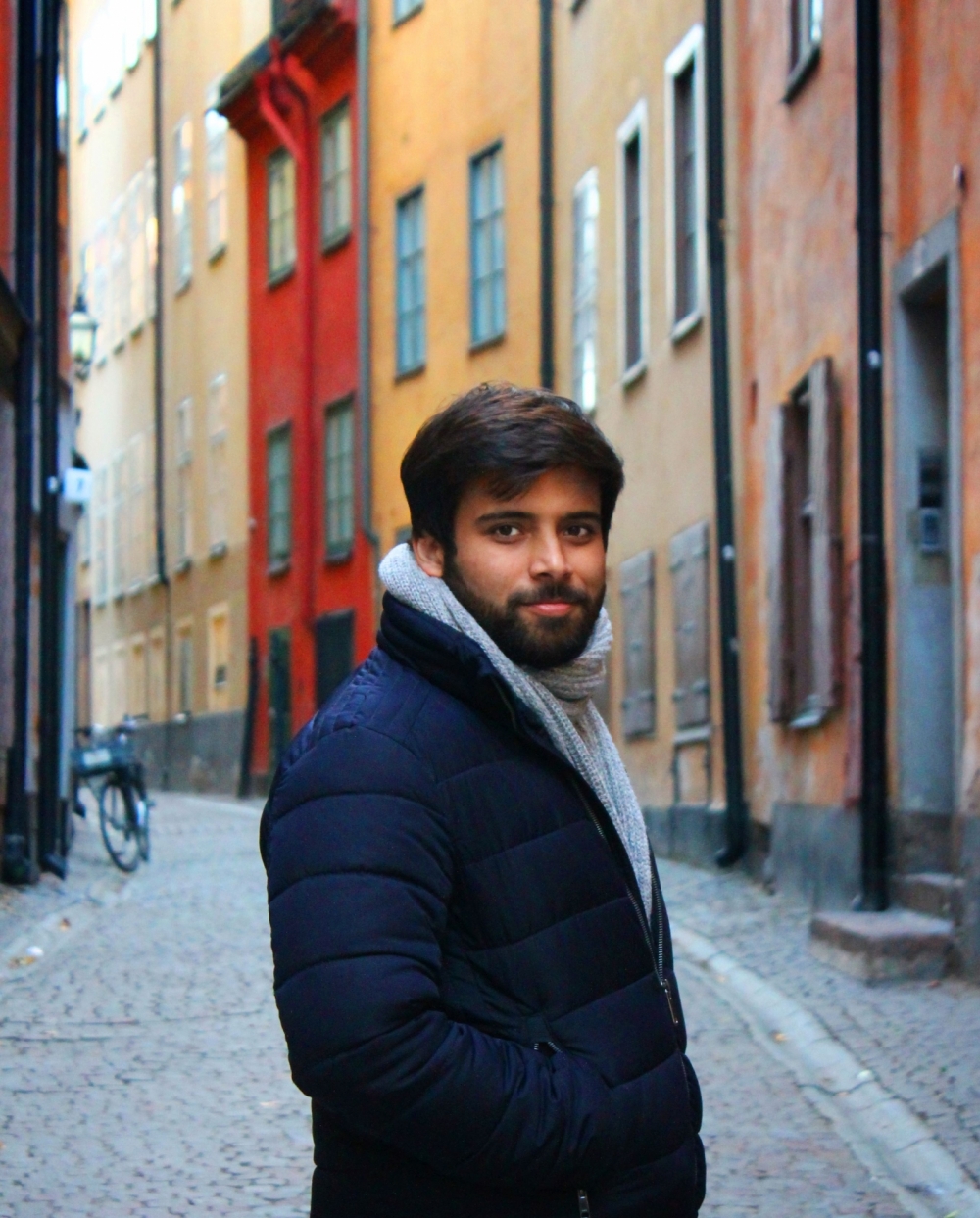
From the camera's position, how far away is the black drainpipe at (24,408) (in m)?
14.8

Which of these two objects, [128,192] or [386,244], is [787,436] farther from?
[128,192]

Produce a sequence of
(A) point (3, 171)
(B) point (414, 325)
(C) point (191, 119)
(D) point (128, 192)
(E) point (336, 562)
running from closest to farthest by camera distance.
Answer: (A) point (3, 171)
(B) point (414, 325)
(E) point (336, 562)
(C) point (191, 119)
(D) point (128, 192)

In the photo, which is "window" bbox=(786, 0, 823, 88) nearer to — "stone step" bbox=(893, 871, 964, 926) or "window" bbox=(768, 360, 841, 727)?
"window" bbox=(768, 360, 841, 727)

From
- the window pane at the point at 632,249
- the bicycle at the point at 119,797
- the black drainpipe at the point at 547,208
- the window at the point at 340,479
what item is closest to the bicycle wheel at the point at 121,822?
the bicycle at the point at 119,797

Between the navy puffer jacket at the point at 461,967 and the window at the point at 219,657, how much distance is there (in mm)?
29243

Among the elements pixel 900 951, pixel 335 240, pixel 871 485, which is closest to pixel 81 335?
pixel 335 240

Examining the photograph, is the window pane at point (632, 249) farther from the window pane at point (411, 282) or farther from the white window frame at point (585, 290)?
the window pane at point (411, 282)

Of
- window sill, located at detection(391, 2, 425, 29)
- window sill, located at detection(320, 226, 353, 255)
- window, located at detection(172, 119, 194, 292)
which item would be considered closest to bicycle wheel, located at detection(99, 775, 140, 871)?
window sill, located at detection(391, 2, 425, 29)

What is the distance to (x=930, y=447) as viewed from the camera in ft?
35.8

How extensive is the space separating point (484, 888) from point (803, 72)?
11.4 m

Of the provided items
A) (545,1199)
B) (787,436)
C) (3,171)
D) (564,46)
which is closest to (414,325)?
(564,46)

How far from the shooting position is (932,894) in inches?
401

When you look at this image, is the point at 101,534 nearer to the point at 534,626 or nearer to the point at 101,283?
the point at 101,283

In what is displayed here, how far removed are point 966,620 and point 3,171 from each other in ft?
27.4
